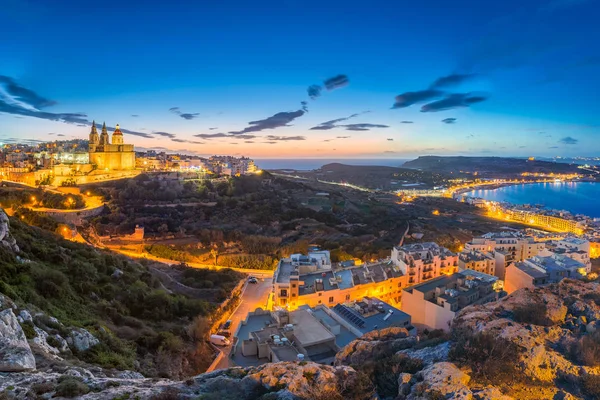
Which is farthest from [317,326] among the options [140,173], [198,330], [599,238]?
[140,173]

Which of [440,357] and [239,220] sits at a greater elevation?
[440,357]

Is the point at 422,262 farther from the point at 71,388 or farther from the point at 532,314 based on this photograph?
the point at 71,388

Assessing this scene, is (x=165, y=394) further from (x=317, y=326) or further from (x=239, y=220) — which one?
(x=239, y=220)

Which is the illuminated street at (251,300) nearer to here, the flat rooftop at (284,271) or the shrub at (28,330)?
the flat rooftop at (284,271)

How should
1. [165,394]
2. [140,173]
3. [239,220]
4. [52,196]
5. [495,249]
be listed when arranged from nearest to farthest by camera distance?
[165,394], [495,249], [52,196], [239,220], [140,173]

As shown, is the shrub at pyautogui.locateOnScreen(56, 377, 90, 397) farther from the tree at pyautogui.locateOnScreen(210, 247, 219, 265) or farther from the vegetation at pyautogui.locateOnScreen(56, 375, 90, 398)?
the tree at pyautogui.locateOnScreen(210, 247, 219, 265)

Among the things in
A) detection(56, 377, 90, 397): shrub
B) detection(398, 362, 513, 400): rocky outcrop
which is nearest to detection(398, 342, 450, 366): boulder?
detection(398, 362, 513, 400): rocky outcrop
